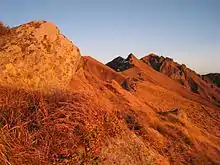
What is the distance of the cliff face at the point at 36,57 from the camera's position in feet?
23.1

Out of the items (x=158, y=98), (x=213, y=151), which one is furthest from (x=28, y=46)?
(x=158, y=98)

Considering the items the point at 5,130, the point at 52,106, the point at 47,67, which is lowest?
the point at 5,130

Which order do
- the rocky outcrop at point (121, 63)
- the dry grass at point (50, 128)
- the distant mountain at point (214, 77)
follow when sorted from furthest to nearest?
the distant mountain at point (214, 77)
the rocky outcrop at point (121, 63)
the dry grass at point (50, 128)

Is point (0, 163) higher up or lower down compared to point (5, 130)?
lower down

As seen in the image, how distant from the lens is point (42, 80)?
738cm

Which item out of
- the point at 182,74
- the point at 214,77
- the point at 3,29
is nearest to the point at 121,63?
the point at 182,74

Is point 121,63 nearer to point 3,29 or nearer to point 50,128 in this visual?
point 3,29

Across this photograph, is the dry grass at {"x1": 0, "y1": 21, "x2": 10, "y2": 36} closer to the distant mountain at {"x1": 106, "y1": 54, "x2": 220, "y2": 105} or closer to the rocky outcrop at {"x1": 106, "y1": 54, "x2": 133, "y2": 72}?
the rocky outcrop at {"x1": 106, "y1": 54, "x2": 133, "y2": 72}

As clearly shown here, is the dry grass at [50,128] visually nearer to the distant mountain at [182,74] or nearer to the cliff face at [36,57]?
the cliff face at [36,57]

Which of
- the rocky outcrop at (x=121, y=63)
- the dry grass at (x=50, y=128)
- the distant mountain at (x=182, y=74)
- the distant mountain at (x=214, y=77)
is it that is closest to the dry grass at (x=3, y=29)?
the dry grass at (x=50, y=128)

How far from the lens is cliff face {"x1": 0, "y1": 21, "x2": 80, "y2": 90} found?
705 cm

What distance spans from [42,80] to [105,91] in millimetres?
3660

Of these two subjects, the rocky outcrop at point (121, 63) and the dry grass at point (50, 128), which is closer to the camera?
the dry grass at point (50, 128)

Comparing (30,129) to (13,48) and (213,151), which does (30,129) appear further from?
(213,151)
